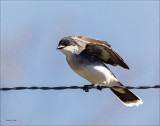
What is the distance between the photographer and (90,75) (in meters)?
8.18

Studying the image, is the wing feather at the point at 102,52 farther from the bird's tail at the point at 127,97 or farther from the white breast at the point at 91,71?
the bird's tail at the point at 127,97

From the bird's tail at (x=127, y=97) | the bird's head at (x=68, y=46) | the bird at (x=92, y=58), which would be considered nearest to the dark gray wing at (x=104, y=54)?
the bird at (x=92, y=58)

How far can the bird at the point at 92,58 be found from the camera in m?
8.22

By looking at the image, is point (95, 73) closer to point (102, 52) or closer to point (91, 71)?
point (91, 71)

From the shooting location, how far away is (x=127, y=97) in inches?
368

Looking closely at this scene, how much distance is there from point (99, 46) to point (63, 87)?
7.78 feet

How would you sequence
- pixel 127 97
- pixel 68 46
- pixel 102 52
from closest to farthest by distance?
pixel 68 46
pixel 102 52
pixel 127 97

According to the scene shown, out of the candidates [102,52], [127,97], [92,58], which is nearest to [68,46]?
[92,58]

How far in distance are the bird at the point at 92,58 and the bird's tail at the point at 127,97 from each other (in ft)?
0.19

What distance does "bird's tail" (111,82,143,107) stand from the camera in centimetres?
920

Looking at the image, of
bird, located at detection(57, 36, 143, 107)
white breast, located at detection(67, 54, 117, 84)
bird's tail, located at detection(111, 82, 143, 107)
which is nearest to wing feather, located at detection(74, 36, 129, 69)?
bird, located at detection(57, 36, 143, 107)

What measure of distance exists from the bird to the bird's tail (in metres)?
0.06

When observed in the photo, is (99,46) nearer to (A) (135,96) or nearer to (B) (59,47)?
(B) (59,47)

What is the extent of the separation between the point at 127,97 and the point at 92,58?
4.69 feet
